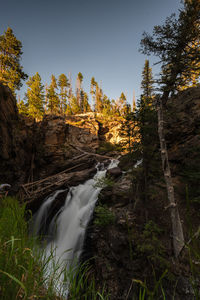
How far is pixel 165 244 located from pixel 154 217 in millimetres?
1294

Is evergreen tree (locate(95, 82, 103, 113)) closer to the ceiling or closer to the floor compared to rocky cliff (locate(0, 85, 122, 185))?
closer to the ceiling

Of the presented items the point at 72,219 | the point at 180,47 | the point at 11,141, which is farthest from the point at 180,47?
the point at 11,141

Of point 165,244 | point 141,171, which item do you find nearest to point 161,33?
point 141,171

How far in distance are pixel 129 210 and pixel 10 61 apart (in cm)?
2692

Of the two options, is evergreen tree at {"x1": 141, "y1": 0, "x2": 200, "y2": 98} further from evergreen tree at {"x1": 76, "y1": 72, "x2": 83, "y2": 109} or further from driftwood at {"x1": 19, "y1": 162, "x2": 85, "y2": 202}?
evergreen tree at {"x1": 76, "y1": 72, "x2": 83, "y2": 109}

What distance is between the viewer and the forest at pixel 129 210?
1.41m

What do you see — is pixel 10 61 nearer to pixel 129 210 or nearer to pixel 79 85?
pixel 129 210

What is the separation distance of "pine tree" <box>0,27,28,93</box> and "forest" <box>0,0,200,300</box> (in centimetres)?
961

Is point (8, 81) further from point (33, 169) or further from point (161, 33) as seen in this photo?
point (161, 33)

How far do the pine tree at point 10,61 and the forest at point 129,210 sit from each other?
961 cm

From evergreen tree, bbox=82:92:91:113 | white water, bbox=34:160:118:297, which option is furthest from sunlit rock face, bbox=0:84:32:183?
evergreen tree, bbox=82:92:91:113

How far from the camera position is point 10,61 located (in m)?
20.4

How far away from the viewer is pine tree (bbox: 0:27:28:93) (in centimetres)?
2002

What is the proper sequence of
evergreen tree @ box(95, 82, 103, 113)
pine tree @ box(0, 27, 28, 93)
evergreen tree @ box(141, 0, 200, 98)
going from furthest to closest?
1. evergreen tree @ box(95, 82, 103, 113)
2. pine tree @ box(0, 27, 28, 93)
3. evergreen tree @ box(141, 0, 200, 98)
